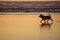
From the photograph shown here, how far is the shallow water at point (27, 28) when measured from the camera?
1.14 metres

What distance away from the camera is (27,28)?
1.28 meters

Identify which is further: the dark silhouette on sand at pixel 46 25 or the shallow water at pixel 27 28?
the dark silhouette on sand at pixel 46 25

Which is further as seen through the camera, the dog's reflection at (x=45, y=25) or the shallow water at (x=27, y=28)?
the dog's reflection at (x=45, y=25)

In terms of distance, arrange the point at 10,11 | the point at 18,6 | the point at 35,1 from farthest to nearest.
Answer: the point at 35,1 → the point at 18,6 → the point at 10,11

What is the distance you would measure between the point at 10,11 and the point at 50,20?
1.47ft

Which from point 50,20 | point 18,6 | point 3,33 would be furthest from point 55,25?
point 18,6

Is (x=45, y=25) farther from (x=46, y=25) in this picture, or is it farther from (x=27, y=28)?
(x=27, y=28)

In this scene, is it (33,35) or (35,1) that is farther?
(35,1)

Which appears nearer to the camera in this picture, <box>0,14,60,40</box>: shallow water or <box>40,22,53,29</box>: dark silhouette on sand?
<box>0,14,60,40</box>: shallow water

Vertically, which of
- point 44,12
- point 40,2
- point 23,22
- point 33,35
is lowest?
point 33,35

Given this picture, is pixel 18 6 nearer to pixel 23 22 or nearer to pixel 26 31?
pixel 23 22

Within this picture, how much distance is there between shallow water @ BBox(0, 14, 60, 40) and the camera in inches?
44.7

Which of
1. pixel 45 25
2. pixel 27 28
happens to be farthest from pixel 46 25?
pixel 27 28

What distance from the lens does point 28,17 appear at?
1.49 m
